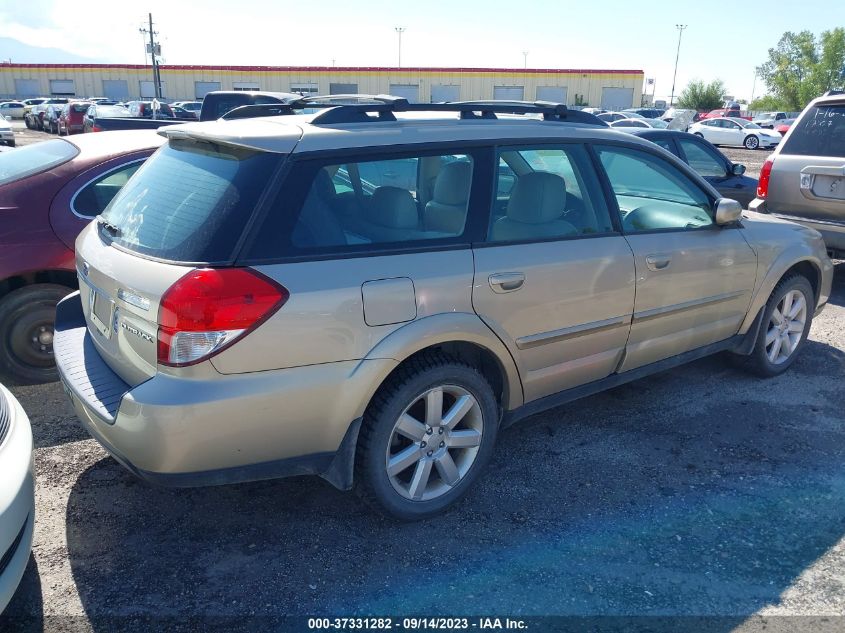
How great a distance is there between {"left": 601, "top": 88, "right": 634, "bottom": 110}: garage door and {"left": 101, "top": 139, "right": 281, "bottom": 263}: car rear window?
67.6 m

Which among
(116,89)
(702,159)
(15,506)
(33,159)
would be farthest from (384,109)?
(116,89)

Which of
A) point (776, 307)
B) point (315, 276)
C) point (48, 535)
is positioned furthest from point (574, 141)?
point (48, 535)

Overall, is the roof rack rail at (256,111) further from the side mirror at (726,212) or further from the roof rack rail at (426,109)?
the side mirror at (726,212)

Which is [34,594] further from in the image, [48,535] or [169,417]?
[169,417]

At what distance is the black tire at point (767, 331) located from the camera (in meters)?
4.70

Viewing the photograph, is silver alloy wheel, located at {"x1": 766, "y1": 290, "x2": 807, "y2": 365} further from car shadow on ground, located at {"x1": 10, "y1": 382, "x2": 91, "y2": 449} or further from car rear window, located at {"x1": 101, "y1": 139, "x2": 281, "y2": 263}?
car shadow on ground, located at {"x1": 10, "y1": 382, "x2": 91, "y2": 449}

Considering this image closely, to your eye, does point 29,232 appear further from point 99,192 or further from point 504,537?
point 504,537

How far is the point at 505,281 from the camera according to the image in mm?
3166

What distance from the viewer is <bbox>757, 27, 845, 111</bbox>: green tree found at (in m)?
79.6

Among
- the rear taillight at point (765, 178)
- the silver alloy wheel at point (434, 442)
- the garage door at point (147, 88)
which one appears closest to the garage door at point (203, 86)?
the garage door at point (147, 88)

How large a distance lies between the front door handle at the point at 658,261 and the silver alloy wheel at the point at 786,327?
140 cm

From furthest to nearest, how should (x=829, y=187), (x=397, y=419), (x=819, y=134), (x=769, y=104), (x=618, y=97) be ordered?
(x=769, y=104), (x=618, y=97), (x=819, y=134), (x=829, y=187), (x=397, y=419)

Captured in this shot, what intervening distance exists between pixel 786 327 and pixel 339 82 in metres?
62.1

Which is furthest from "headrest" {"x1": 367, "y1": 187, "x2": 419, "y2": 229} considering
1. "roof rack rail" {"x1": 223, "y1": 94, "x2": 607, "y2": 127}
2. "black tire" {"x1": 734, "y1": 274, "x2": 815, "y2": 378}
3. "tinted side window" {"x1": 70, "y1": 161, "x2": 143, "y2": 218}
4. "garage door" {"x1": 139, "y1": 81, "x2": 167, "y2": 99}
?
"garage door" {"x1": 139, "y1": 81, "x2": 167, "y2": 99}
